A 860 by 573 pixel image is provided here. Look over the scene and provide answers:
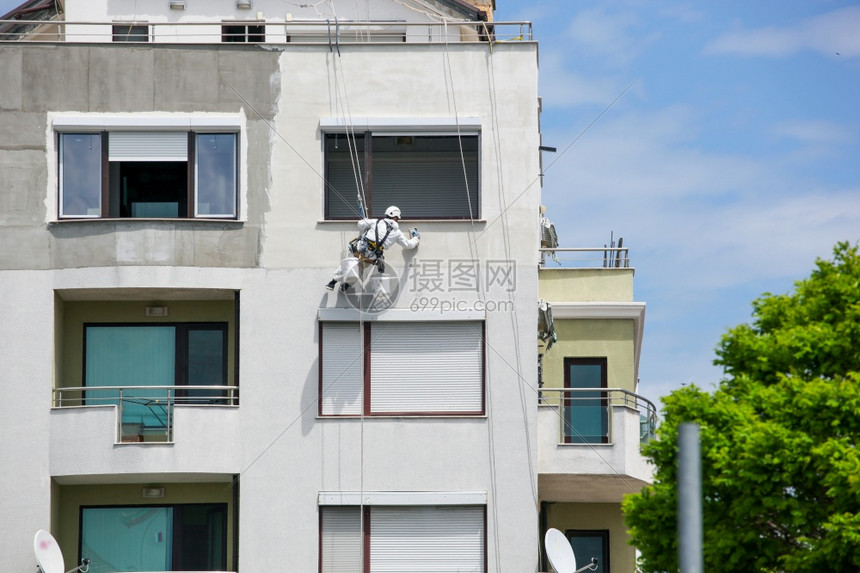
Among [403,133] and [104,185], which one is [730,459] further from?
[104,185]

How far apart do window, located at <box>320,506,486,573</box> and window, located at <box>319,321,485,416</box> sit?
1.94 metres

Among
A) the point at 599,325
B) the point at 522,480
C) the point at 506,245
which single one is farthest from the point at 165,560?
the point at 599,325

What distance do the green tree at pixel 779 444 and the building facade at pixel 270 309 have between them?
4.44 metres

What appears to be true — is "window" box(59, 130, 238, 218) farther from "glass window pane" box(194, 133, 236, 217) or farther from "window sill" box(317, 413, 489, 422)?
"window sill" box(317, 413, 489, 422)

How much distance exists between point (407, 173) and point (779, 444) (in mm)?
10354

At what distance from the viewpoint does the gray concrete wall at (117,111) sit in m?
26.6

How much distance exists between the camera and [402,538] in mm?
25750

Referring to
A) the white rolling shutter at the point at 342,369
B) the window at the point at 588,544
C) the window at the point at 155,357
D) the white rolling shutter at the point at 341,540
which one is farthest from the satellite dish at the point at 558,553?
the window at the point at 155,357

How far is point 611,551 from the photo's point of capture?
29516 millimetres

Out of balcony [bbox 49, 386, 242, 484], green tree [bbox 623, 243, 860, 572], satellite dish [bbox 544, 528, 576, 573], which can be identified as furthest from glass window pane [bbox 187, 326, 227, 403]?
green tree [bbox 623, 243, 860, 572]

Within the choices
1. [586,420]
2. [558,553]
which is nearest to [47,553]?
[558,553]

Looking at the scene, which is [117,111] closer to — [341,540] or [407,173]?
[407,173]

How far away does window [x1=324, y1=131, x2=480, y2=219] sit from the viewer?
27062 mm

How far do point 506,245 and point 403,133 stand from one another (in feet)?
10.3
